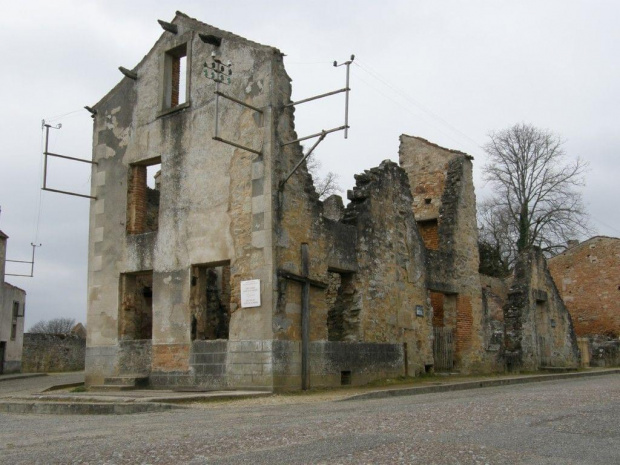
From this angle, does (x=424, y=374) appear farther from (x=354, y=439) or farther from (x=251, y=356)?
(x=354, y=439)

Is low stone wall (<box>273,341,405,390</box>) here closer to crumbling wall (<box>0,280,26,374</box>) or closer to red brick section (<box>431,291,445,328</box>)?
red brick section (<box>431,291,445,328</box>)

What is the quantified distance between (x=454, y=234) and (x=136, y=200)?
31.1 ft

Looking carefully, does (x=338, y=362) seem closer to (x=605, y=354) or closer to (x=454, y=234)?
(x=454, y=234)

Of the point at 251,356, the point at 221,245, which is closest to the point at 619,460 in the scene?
the point at 251,356

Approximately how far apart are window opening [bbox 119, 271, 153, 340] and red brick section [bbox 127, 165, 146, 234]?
128 centimetres

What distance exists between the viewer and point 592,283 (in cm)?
3466

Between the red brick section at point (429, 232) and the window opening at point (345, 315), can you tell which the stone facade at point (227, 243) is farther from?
the red brick section at point (429, 232)

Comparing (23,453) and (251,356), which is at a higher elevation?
(251,356)

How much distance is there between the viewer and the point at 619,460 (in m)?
6.26

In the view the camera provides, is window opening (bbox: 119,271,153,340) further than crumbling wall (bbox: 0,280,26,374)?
No

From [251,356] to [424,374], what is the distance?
6309 mm

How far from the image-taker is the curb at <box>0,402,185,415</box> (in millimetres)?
11812

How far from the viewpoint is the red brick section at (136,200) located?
61.3 feet

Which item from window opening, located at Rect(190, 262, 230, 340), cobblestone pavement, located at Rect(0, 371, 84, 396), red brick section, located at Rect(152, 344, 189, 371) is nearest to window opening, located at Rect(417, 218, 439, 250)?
window opening, located at Rect(190, 262, 230, 340)
